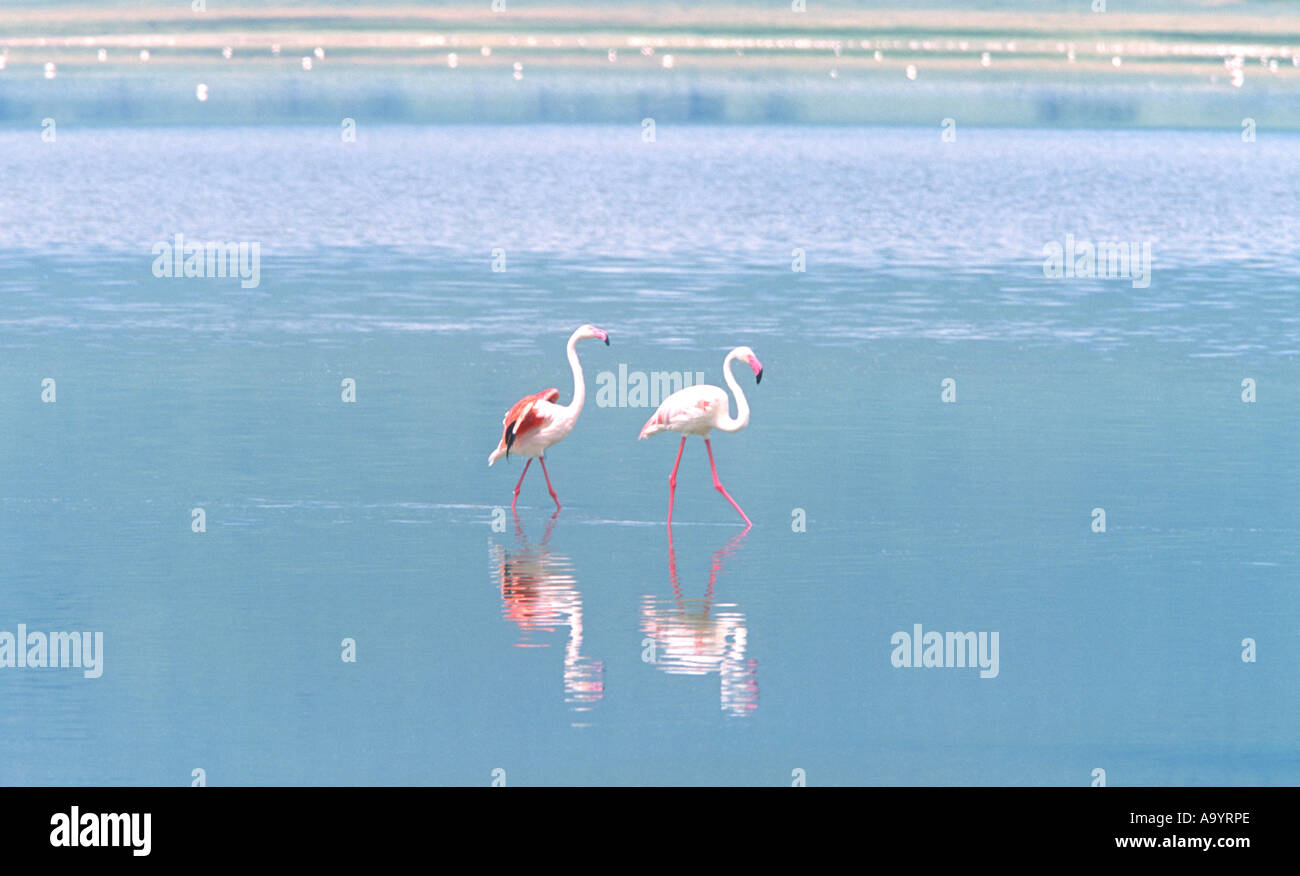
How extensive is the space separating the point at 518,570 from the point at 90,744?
465 cm

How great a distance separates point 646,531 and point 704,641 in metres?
3.37

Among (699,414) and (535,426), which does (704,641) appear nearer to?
(699,414)

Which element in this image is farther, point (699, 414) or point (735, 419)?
point (735, 419)

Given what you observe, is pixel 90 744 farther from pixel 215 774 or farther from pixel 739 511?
pixel 739 511

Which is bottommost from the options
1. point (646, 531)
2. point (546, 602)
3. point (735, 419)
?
point (546, 602)

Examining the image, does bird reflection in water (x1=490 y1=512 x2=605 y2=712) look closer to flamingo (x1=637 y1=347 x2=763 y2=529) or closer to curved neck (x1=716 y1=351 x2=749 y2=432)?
flamingo (x1=637 y1=347 x2=763 y2=529)

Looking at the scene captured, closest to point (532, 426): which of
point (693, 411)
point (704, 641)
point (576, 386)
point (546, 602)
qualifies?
point (576, 386)

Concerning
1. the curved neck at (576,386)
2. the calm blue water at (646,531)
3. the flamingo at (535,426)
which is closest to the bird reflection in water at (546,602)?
the calm blue water at (646,531)

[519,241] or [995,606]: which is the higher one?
[519,241]

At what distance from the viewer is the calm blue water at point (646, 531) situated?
12.9 m

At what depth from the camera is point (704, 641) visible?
14.6 m

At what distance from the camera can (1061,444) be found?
21969mm

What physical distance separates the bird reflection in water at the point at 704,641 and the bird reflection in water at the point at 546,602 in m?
0.50

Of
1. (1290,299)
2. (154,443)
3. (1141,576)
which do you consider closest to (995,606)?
(1141,576)
